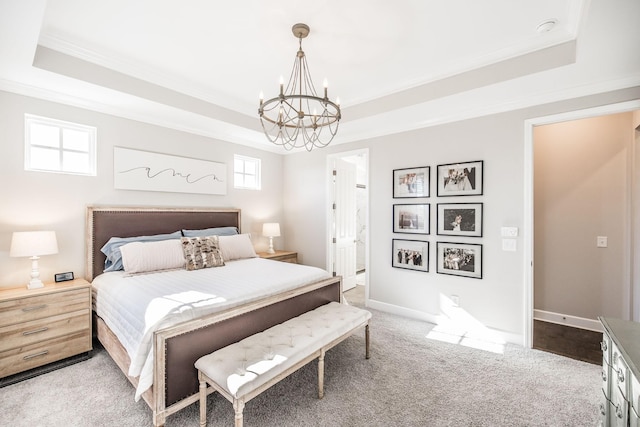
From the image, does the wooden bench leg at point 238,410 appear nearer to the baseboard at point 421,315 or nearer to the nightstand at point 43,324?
the nightstand at point 43,324

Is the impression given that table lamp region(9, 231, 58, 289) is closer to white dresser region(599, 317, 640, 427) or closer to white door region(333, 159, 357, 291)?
white door region(333, 159, 357, 291)

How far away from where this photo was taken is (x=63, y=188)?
2.91 m

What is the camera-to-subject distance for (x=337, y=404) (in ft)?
6.66

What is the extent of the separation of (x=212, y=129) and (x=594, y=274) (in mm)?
5092

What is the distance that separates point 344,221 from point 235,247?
6.30 feet

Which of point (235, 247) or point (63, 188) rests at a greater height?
point (63, 188)

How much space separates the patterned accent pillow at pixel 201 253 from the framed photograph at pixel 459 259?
259cm

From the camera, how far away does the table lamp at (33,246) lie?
2.42 metres

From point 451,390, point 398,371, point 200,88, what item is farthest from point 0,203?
point 451,390

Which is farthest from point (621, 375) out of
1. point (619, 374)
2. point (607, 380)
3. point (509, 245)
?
point (509, 245)

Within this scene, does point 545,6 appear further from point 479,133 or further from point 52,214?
point 52,214

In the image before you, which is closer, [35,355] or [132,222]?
[35,355]

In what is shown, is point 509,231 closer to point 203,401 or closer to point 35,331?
point 203,401

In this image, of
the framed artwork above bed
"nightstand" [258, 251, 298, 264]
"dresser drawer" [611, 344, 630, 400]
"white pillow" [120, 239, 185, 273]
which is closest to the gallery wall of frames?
"nightstand" [258, 251, 298, 264]
